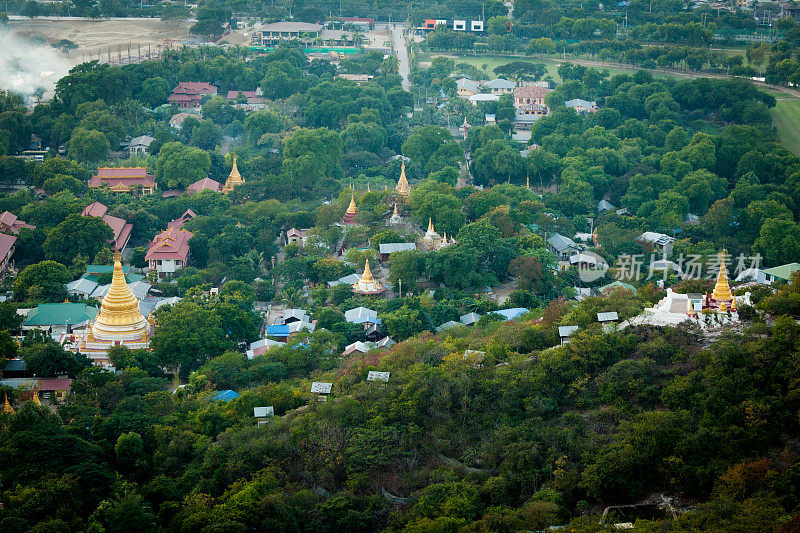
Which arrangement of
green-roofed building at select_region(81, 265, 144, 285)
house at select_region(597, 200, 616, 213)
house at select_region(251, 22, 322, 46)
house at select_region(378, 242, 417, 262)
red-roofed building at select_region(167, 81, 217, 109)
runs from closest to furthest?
green-roofed building at select_region(81, 265, 144, 285), house at select_region(378, 242, 417, 262), house at select_region(597, 200, 616, 213), red-roofed building at select_region(167, 81, 217, 109), house at select_region(251, 22, 322, 46)

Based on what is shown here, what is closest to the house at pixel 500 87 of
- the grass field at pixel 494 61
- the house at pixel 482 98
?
the house at pixel 482 98

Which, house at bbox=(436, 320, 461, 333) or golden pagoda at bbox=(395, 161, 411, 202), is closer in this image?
house at bbox=(436, 320, 461, 333)

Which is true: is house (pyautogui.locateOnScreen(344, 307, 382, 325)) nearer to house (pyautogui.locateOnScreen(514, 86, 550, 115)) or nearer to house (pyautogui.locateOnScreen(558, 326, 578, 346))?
house (pyautogui.locateOnScreen(558, 326, 578, 346))

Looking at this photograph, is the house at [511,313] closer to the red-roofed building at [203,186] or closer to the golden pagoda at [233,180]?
the red-roofed building at [203,186]

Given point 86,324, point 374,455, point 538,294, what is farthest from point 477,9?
point 374,455

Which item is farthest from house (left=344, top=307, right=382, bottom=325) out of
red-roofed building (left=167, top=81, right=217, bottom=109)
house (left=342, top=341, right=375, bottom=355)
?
red-roofed building (left=167, top=81, right=217, bottom=109)

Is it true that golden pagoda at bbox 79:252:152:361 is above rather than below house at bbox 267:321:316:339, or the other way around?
above

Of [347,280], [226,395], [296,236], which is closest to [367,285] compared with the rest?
[347,280]
